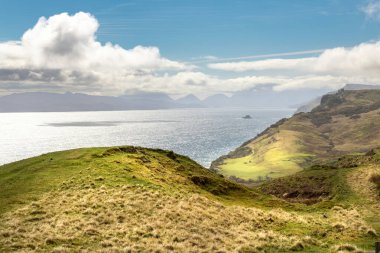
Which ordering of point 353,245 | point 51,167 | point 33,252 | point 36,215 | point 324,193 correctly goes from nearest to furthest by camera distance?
1. point 33,252
2. point 353,245
3. point 36,215
4. point 51,167
5. point 324,193

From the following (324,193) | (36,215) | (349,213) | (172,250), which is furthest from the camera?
(324,193)

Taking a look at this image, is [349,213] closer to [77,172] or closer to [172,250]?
[172,250]

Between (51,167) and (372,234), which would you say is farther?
(51,167)

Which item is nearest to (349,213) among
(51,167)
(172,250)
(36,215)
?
(172,250)

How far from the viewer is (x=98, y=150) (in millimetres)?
64312

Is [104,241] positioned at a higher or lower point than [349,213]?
higher

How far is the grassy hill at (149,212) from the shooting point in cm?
2944


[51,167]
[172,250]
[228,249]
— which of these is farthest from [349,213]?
[51,167]

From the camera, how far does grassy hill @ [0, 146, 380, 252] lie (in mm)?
29438

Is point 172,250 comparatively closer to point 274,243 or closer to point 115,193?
point 274,243

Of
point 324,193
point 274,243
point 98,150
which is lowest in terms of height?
point 324,193

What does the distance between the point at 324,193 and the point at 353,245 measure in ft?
139

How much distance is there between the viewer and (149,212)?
121 feet

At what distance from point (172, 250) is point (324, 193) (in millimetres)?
50235
